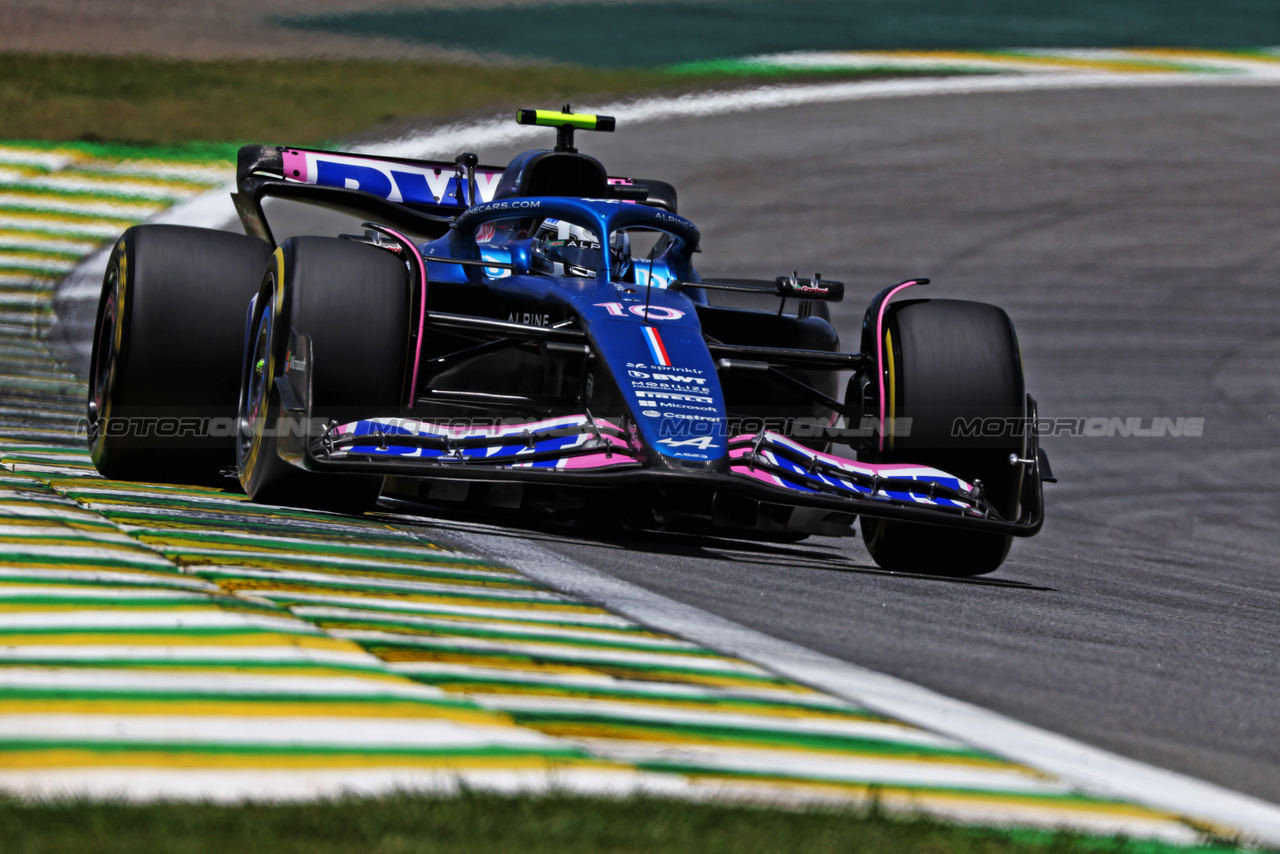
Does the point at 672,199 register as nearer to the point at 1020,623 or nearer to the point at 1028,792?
the point at 1020,623

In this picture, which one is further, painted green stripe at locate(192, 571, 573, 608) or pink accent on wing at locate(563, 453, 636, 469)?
pink accent on wing at locate(563, 453, 636, 469)

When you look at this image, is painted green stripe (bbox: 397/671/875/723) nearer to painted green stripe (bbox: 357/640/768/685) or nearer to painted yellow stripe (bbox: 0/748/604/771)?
painted green stripe (bbox: 357/640/768/685)

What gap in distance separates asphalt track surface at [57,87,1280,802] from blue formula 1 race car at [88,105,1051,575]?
0.36 meters

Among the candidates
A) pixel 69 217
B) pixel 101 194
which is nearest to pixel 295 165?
pixel 69 217

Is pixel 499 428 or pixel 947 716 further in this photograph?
pixel 499 428

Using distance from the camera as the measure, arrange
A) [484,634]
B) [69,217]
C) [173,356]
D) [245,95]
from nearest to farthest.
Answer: [484,634] < [173,356] < [69,217] < [245,95]

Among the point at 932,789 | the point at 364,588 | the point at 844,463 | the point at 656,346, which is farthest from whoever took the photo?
the point at 656,346

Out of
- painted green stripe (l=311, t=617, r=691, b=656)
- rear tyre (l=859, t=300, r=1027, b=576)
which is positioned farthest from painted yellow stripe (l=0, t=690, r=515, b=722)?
rear tyre (l=859, t=300, r=1027, b=576)

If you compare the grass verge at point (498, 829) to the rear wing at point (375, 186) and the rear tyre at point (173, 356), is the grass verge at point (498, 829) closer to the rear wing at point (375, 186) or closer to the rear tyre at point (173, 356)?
the rear tyre at point (173, 356)

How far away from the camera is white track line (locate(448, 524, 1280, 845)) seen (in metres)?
3.32

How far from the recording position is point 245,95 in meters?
22.0

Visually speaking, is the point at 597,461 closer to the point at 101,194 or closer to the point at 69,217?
the point at 69,217

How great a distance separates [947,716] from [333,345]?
3.07m

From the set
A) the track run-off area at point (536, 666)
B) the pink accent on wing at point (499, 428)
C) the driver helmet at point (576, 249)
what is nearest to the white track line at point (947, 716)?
the track run-off area at point (536, 666)
